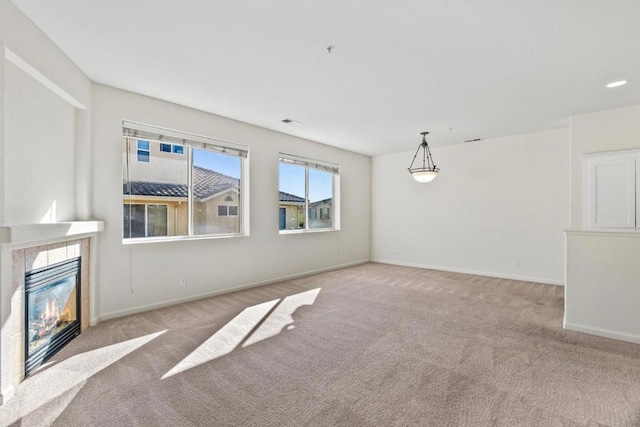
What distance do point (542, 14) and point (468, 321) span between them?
3.12 metres

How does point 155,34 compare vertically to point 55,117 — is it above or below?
above

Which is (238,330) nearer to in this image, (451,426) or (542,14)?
(451,426)

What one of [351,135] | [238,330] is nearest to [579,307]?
[238,330]

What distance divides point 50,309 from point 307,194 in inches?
175

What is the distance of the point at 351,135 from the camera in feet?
18.8

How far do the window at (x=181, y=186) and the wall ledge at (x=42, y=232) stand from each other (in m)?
0.64

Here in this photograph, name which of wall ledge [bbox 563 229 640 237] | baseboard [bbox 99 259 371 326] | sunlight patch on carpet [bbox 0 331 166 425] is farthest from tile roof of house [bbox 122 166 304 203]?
wall ledge [bbox 563 229 640 237]

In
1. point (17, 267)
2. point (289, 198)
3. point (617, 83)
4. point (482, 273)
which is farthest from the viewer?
point (482, 273)

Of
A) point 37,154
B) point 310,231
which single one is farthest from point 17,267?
point 310,231

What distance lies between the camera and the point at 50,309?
2.72 meters

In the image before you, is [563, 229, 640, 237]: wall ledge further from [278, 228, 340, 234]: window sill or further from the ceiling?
[278, 228, 340, 234]: window sill

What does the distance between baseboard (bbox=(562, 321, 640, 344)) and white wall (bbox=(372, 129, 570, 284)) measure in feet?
8.00

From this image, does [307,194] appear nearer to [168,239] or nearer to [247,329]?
[168,239]

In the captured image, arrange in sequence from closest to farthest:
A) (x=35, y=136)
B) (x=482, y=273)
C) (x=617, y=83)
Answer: (x=35, y=136), (x=617, y=83), (x=482, y=273)
